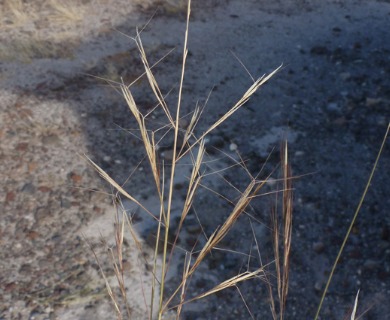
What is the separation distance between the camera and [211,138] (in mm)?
3336

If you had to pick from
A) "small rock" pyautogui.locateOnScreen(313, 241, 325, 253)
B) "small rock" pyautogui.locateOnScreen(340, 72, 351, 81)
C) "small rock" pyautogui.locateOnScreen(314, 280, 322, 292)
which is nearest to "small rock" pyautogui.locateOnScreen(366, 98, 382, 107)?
"small rock" pyautogui.locateOnScreen(340, 72, 351, 81)

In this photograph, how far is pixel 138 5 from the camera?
462 cm

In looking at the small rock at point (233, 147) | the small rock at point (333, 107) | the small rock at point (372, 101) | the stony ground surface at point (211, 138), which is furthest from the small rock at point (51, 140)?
the small rock at point (372, 101)

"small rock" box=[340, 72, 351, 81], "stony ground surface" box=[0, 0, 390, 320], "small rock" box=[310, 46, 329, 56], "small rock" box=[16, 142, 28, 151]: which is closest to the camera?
"stony ground surface" box=[0, 0, 390, 320]

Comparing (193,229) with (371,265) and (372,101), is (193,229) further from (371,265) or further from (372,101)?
(372,101)

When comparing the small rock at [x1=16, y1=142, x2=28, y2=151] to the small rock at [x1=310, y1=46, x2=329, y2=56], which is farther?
the small rock at [x1=310, y1=46, x2=329, y2=56]

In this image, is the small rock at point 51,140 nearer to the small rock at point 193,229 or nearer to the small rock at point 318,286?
the small rock at point 193,229

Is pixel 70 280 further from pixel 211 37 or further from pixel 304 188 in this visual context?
pixel 211 37

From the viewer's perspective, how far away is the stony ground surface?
2551mm

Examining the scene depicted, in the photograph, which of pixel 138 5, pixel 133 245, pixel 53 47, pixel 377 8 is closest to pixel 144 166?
pixel 133 245

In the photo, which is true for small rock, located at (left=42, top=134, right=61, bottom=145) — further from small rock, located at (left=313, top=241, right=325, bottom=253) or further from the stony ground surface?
small rock, located at (left=313, top=241, right=325, bottom=253)

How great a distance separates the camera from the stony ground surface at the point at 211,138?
255 cm

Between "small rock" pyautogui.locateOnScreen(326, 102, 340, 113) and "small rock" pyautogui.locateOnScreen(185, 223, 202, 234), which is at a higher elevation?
"small rock" pyautogui.locateOnScreen(326, 102, 340, 113)

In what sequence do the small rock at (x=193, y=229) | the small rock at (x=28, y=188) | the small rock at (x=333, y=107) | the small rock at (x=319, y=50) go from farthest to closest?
the small rock at (x=319, y=50) → the small rock at (x=333, y=107) → the small rock at (x=28, y=188) → the small rock at (x=193, y=229)
